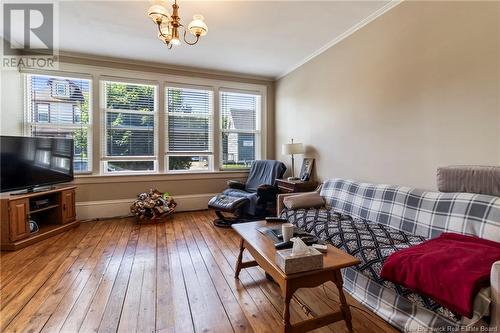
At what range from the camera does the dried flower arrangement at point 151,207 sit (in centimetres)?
374

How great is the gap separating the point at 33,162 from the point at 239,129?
318 cm

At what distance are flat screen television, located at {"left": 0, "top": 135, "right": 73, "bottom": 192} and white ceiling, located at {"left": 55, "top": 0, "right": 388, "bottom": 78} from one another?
4.75 feet

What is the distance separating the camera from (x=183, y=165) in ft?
14.8

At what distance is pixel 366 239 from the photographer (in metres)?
1.85

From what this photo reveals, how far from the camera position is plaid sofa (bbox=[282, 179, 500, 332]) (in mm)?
1458

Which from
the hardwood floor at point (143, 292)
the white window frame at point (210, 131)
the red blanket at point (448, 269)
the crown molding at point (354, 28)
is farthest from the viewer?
the white window frame at point (210, 131)

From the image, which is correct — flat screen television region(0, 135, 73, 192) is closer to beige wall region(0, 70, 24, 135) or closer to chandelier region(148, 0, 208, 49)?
beige wall region(0, 70, 24, 135)

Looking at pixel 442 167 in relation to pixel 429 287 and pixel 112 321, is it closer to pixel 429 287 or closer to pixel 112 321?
pixel 429 287

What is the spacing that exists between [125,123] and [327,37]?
11.1 ft

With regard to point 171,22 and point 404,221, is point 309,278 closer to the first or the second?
point 404,221

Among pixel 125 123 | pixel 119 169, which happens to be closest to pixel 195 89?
pixel 125 123

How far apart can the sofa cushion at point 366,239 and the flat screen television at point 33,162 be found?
3255 mm

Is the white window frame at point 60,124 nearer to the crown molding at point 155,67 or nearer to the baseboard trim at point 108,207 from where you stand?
the crown molding at point 155,67

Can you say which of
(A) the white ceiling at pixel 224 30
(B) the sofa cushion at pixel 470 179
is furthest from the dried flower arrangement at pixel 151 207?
(B) the sofa cushion at pixel 470 179
